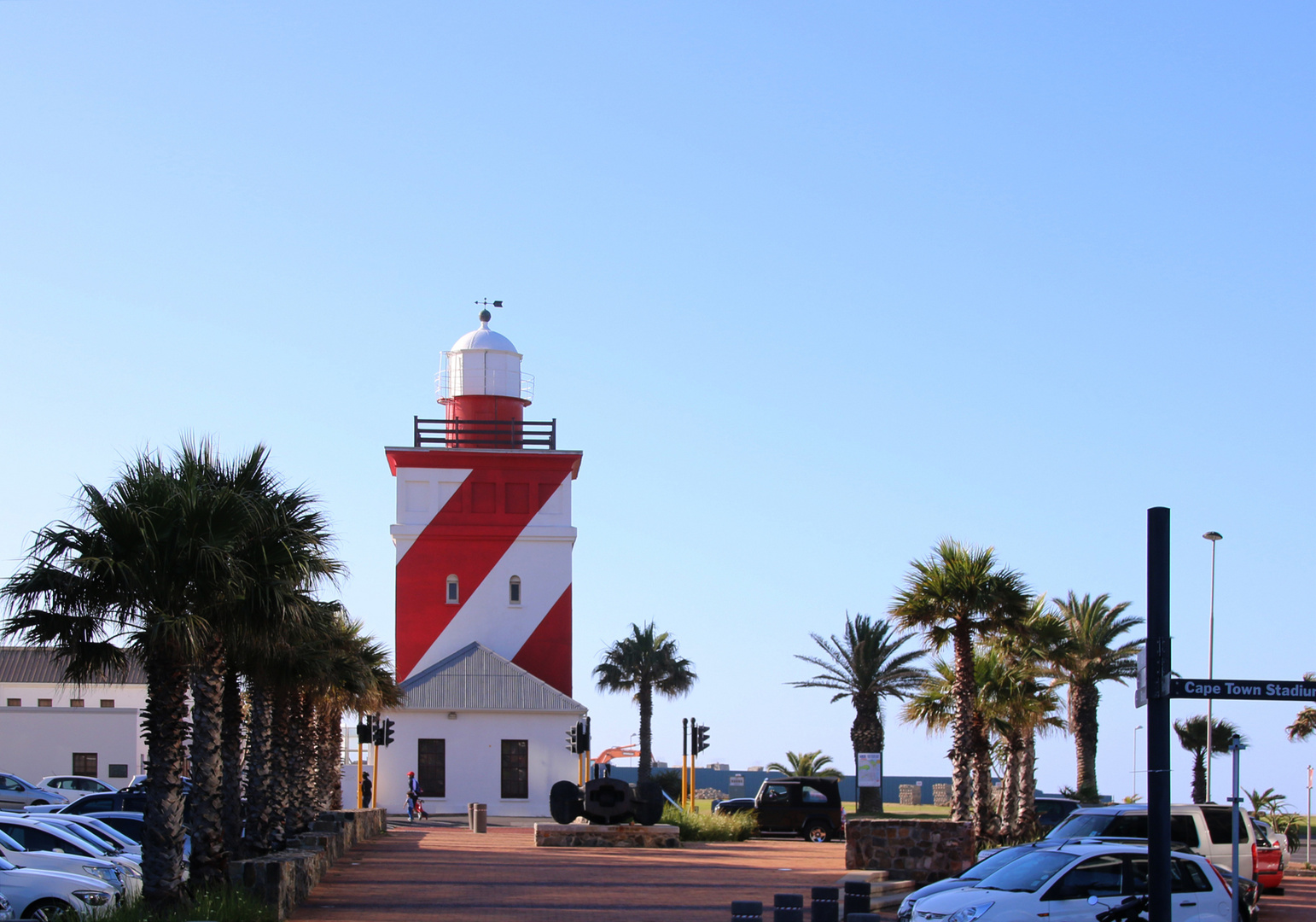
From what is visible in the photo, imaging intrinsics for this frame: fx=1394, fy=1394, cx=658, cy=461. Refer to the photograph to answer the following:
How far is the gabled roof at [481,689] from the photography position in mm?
46000

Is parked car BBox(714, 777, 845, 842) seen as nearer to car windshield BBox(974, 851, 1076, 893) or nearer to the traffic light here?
the traffic light

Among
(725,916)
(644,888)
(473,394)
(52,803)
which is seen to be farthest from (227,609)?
(473,394)

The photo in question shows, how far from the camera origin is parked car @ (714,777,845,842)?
36372 millimetres

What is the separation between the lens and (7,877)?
14742 mm

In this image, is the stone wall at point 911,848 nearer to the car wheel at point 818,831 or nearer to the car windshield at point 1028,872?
the car windshield at point 1028,872

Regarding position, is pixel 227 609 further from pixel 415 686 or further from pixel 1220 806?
pixel 415 686

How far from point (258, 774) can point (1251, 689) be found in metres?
15.9

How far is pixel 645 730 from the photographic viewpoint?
183 ft

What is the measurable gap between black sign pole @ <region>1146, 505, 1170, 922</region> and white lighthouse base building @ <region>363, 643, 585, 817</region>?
3644 centimetres

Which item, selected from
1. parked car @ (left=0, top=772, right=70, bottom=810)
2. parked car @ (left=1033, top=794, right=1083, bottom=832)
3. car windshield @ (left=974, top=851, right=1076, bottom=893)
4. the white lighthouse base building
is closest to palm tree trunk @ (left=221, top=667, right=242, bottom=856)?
car windshield @ (left=974, top=851, right=1076, bottom=893)

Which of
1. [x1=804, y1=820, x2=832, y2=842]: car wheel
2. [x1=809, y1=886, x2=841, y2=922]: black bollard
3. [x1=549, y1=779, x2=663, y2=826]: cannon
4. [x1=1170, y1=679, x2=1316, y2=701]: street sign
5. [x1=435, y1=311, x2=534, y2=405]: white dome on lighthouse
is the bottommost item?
[x1=804, y1=820, x2=832, y2=842]: car wheel

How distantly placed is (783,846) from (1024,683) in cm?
683

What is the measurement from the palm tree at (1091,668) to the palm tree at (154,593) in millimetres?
32892

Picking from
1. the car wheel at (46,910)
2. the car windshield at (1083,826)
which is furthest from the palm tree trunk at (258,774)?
the car windshield at (1083,826)
